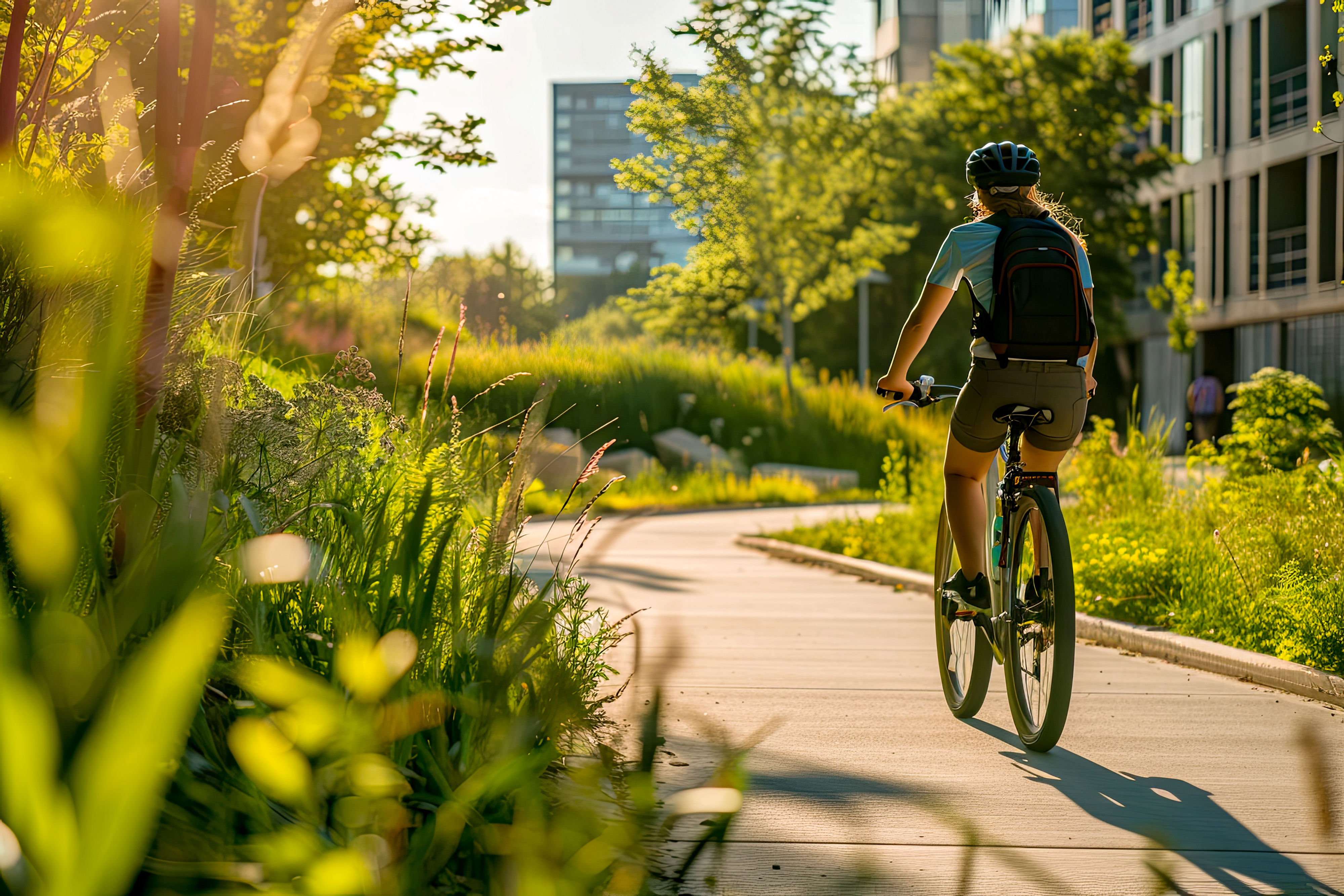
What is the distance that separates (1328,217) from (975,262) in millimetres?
30019

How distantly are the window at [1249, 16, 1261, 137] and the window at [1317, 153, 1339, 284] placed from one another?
308cm

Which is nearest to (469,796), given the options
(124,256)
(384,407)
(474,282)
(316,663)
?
(316,663)

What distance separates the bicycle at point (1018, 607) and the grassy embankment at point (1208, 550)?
166 cm

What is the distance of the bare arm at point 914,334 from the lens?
4.58 m

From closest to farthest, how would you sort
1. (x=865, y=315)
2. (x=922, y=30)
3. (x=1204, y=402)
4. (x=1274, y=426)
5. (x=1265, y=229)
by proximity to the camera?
(x=1274, y=426), (x=1204, y=402), (x=1265, y=229), (x=865, y=315), (x=922, y=30)

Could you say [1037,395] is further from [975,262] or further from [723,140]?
[723,140]

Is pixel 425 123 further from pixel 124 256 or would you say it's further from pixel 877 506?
pixel 877 506

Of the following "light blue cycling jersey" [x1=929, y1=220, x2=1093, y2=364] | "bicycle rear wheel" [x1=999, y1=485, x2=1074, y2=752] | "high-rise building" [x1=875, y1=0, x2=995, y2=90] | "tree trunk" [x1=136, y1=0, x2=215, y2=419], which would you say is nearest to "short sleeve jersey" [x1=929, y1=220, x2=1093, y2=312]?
"light blue cycling jersey" [x1=929, y1=220, x2=1093, y2=364]

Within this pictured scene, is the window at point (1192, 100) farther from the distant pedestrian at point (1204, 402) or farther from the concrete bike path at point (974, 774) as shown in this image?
the concrete bike path at point (974, 774)

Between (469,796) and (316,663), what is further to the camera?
(316,663)

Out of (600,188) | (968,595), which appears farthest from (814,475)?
(968,595)

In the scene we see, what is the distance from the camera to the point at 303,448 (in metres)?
4.08

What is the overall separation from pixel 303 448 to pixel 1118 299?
3885cm

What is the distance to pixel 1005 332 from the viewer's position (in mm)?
4398
